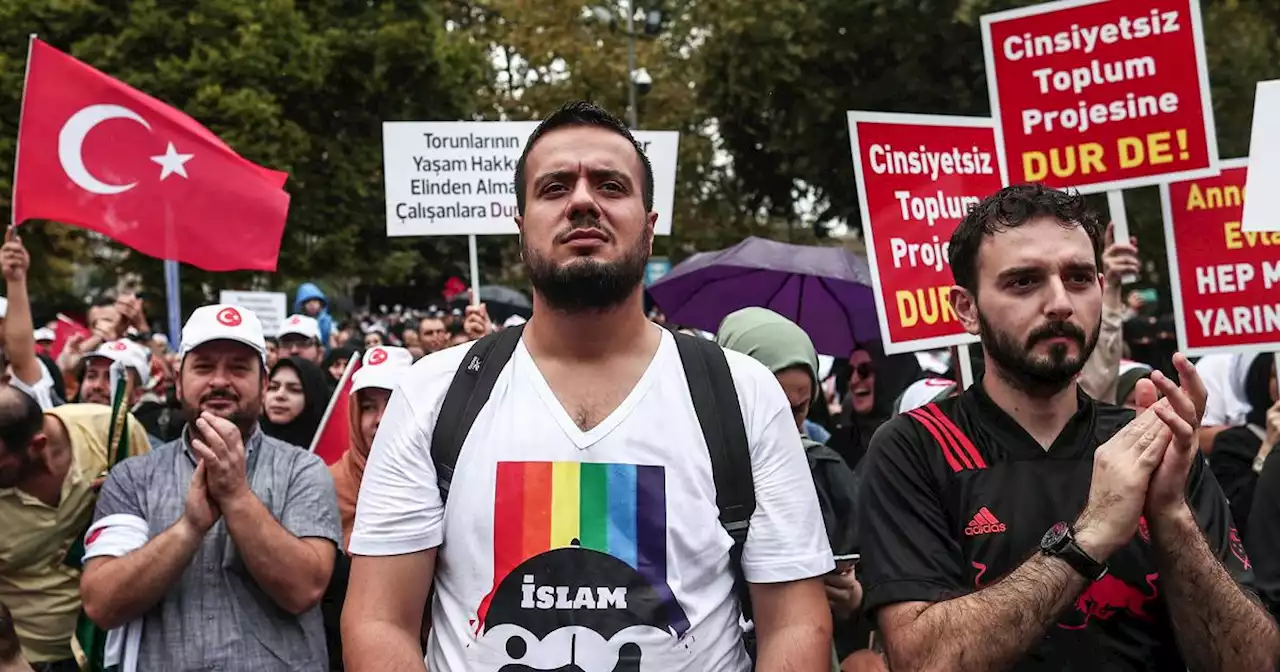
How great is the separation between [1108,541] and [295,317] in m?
8.27

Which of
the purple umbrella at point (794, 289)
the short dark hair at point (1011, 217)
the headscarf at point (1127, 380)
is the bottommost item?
the headscarf at point (1127, 380)

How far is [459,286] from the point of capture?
79.9 ft

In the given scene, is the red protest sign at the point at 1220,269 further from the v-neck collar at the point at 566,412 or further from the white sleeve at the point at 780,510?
the v-neck collar at the point at 566,412

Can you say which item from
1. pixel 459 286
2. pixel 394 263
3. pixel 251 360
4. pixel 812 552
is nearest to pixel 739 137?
pixel 459 286

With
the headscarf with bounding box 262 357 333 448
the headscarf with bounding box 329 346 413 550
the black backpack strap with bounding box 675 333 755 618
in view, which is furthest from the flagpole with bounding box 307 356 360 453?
the black backpack strap with bounding box 675 333 755 618

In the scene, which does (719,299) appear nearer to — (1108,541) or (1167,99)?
(1167,99)

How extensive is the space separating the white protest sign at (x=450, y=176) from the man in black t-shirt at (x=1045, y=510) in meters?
4.99

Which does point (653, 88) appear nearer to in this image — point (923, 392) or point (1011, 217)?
point (923, 392)

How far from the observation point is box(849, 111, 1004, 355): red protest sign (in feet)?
18.3

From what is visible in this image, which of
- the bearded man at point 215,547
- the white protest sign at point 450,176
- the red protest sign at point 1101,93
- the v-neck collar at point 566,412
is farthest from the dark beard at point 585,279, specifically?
the white protest sign at point 450,176

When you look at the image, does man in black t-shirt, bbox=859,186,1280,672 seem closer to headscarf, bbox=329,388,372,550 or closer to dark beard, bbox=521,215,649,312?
dark beard, bbox=521,215,649,312

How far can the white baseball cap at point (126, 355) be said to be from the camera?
25.4 ft

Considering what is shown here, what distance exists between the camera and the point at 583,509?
8.71 feet

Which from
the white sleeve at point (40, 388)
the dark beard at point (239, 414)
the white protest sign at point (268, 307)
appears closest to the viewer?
the dark beard at point (239, 414)
